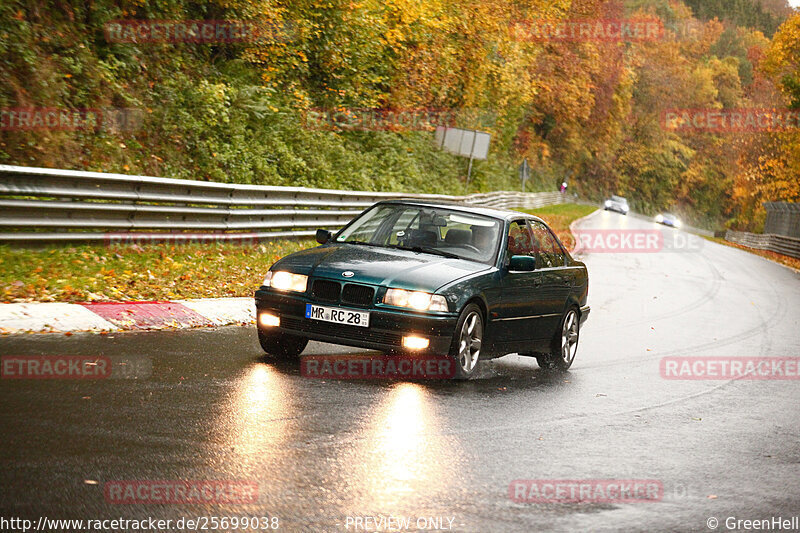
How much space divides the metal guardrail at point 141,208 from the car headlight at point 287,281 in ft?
15.5

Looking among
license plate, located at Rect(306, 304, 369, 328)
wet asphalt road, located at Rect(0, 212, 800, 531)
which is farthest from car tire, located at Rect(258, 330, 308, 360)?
license plate, located at Rect(306, 304, 369, 328)

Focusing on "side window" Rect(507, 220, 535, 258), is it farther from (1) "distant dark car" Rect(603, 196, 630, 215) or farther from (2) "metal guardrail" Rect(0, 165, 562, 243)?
(1) "distant dark car" Rect(603, 196, 630, 215)

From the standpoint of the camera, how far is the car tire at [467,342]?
344 inches

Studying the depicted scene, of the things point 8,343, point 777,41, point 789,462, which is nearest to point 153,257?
point 8,343

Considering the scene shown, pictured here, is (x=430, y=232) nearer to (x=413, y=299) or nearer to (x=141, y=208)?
(x=413, y=299)

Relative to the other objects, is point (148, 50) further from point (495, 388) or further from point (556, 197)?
point (556, 197)

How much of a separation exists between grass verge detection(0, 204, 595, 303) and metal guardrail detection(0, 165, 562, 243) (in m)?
0.21

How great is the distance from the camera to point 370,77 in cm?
2853

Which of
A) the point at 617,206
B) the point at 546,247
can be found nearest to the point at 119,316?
the point at 546,247

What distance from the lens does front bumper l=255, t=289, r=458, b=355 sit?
8461mm

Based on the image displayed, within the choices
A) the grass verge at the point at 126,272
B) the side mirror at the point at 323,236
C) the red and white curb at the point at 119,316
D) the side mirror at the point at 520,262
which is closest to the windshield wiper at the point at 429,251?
the side mirror at the point at 520,262

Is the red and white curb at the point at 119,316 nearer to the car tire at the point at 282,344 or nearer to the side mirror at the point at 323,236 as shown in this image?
the car tire at the point at 282,344

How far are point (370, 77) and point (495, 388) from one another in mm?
20607

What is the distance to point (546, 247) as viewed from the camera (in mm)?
11094
